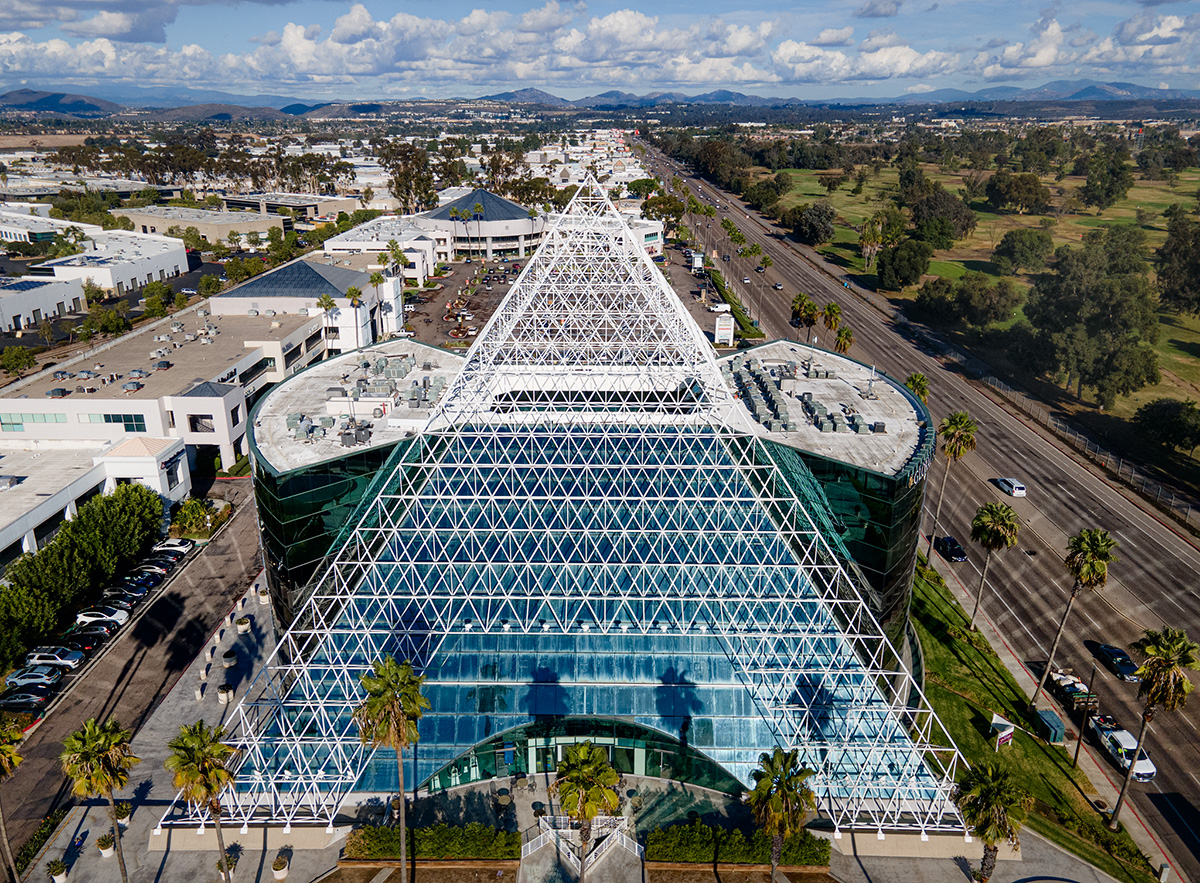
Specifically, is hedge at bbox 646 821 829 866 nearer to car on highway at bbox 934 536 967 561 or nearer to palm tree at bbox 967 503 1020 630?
palm tree at bbox 967 503 1020 630

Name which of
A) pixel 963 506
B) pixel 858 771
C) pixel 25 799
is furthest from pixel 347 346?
pixel 858 771

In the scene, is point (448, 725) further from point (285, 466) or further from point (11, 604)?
point (11, 604)

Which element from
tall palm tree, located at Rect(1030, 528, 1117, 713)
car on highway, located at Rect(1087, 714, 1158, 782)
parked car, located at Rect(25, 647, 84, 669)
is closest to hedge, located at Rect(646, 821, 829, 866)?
tall palm tree, located at Rect(1030, 528, 1117, 713)

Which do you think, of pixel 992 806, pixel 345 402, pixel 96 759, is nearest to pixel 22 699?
pixel 96 759

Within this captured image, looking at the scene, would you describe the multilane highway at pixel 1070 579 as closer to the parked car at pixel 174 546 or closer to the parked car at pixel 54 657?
the parked car at pixel 54 657

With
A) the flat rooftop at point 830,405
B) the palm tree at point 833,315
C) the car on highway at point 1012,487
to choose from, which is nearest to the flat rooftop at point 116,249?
the palm tree at point 833,315

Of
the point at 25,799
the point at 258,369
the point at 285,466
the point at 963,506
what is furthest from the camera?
the point at 258,369
